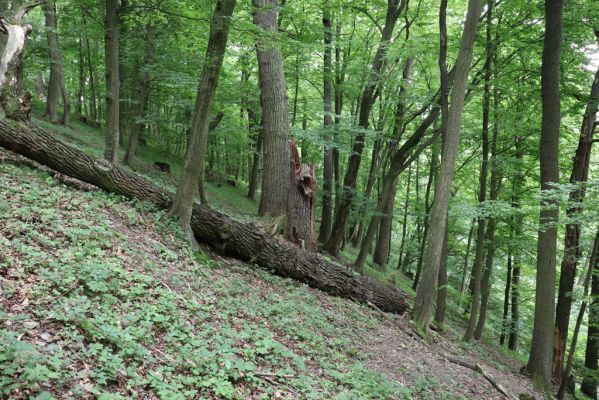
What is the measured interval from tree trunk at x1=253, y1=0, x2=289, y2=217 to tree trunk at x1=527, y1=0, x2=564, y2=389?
5815mm

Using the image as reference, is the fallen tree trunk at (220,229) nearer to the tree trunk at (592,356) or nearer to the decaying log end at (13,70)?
the decaying log end at (13,70)

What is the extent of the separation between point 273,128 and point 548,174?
20.7ft

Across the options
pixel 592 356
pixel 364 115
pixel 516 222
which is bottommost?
pixel 592 356

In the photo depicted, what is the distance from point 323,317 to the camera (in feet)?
23.1

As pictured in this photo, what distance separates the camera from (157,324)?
433cm

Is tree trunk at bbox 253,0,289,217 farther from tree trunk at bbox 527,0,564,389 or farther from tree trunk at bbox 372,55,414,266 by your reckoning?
tree trunk at bbox 527,0,564,389

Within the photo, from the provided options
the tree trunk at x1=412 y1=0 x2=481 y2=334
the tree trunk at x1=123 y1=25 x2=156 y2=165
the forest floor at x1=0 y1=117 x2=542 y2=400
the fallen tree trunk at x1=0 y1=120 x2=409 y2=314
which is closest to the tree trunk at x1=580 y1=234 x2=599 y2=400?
the forest floor at x1=0 y1=117 x2=542 y2=400

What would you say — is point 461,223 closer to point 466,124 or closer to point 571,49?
point 466,124

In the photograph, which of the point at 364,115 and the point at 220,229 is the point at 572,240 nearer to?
the point at 364,115

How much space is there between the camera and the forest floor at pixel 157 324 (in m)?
3.29

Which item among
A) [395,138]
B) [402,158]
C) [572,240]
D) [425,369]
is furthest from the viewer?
[395,138]

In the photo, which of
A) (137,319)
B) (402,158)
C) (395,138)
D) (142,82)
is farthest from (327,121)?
(137,319)

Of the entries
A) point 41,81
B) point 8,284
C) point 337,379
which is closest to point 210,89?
point 8,284

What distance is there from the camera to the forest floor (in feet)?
10.8
